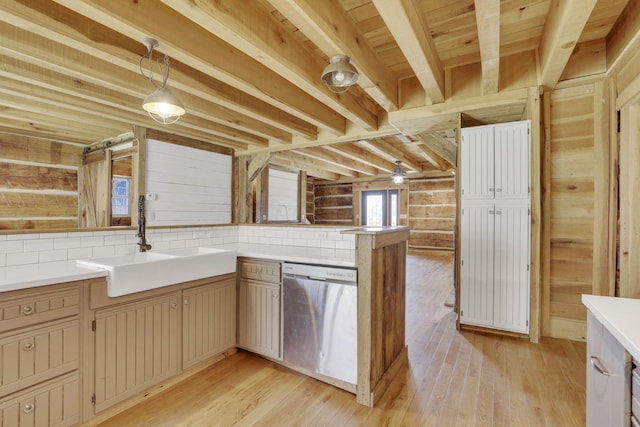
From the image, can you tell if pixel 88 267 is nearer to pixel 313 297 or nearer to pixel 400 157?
pixel 313 297

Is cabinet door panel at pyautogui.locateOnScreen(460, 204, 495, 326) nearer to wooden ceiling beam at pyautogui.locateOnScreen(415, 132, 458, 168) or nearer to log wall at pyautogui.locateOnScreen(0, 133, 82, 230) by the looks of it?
wooden ceiling beam at pyautogui.locateOnScreen(415, 132, 458, 168)

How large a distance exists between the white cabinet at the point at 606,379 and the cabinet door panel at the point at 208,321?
219 cm

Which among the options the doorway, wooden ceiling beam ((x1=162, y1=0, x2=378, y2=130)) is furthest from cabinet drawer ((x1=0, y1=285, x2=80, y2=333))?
the doorway

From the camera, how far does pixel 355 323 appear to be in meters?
1.89

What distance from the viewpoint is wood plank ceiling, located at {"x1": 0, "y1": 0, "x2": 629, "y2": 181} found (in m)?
1.62

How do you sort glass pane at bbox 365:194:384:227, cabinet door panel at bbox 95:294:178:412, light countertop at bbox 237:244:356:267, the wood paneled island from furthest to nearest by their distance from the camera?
glass pane at bbox 365:194:384:227
light countertop at bbox 237:244:356:267
the wood paneled island
cabinet door panel at bbox 95:294:178:412

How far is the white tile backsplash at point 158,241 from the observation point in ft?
6.04

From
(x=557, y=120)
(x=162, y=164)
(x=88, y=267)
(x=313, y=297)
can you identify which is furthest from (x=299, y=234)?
(x=557, y=120)

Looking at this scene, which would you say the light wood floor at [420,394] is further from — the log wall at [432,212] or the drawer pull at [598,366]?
the log wall at [432,212]

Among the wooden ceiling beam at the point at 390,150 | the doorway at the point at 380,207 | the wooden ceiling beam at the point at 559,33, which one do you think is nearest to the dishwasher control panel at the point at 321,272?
the wooden ceiling beam at the point at 559,33

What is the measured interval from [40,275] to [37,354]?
1.28 ft

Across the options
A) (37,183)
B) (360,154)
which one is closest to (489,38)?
(360,154)

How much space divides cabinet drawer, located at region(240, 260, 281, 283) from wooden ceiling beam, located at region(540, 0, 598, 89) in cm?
237

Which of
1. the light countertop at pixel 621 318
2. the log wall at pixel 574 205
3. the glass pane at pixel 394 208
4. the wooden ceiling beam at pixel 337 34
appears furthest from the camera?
the glass pane at pixel 394 208
